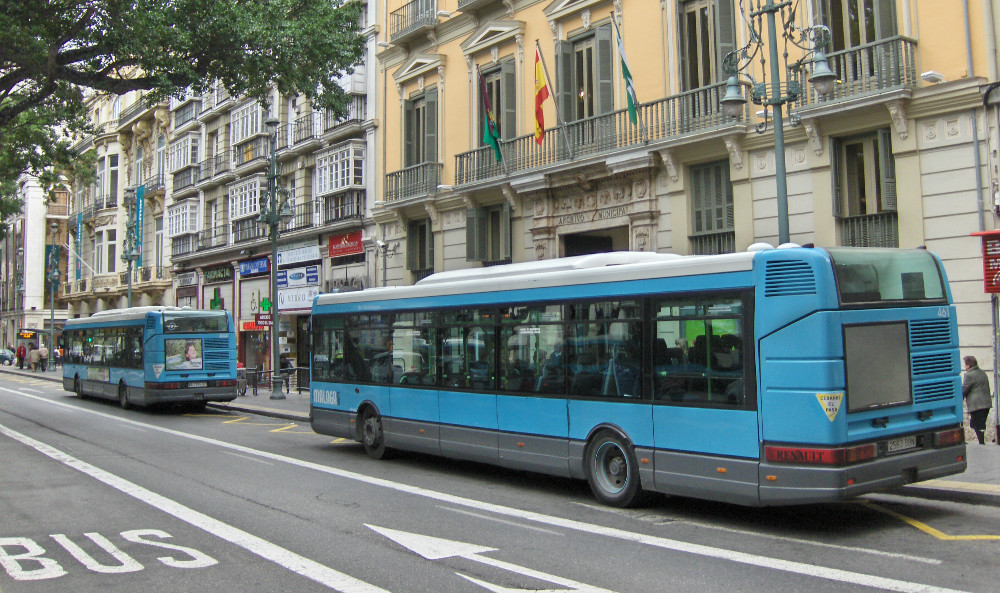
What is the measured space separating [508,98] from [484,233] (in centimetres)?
382

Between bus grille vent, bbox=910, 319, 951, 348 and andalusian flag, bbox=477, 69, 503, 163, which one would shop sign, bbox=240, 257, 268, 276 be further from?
bus grille vent, bbox=910, 319, 951, 348

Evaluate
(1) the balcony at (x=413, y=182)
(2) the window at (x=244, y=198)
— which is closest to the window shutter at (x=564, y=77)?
(1) the balcony at (x=413, y=182)

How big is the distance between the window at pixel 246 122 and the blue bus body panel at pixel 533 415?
28932mm

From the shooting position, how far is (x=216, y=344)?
2316cm

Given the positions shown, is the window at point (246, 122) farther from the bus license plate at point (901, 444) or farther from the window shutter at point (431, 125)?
the bus license plate at point (901, 444)

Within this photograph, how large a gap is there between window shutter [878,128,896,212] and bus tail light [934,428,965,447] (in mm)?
7242

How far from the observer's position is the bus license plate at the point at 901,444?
26.2 feet

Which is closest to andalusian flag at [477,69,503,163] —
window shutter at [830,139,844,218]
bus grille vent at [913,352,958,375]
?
window shutter at [830,139,844,218]

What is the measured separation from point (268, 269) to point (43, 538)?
28.8 meters

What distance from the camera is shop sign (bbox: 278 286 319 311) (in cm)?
3256

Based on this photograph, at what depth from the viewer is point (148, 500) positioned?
9922mm

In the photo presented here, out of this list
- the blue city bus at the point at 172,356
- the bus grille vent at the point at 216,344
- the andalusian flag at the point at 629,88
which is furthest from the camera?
the bus grille vent at the point at 216,344

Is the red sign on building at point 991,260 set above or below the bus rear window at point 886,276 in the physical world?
above

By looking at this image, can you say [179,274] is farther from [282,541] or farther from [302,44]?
[282,541]
